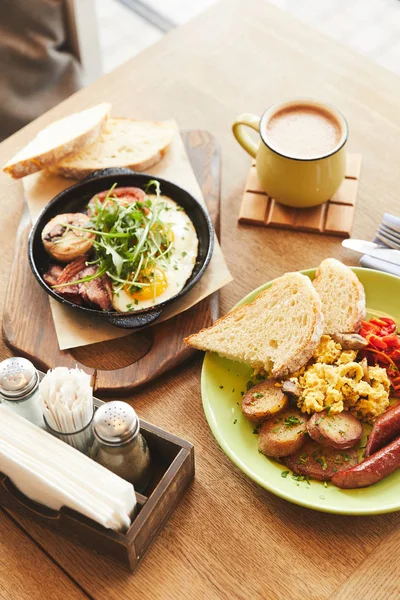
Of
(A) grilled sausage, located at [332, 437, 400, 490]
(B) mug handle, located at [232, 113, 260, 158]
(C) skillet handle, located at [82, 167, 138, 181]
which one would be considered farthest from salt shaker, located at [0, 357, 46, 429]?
(B) mug handle, located at [232, 113, 260, 158]

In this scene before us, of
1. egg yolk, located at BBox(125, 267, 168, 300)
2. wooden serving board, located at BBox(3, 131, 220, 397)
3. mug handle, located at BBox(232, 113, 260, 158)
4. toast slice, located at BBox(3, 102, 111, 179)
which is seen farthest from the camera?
toast slice, located at BBox(3, 102, 111, 179)

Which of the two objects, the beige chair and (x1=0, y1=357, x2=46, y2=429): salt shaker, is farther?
the beige chair

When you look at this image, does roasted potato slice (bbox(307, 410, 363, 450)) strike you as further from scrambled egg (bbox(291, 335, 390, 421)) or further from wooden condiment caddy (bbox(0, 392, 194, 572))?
wooden condiment caddy (bbox(0, 392, 194, 572))

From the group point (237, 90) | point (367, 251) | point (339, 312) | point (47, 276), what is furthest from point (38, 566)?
point (237, 90)

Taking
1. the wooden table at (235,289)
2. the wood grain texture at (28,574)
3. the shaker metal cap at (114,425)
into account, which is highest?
the shaker metal cap at (114,425)

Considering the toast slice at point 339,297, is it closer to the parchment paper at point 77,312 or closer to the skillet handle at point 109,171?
the parchment paper at point 77,312

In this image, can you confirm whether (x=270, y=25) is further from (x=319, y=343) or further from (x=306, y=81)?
(x=319, y=343)

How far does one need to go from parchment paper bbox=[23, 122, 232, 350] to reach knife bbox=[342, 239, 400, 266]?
0.37 m

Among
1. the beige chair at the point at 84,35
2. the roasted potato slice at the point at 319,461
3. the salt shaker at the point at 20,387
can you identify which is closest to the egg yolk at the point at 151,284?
the salt shaker at the point at 20,387

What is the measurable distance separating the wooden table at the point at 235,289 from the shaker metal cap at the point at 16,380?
349 millimetres

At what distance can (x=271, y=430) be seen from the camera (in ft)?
4.81

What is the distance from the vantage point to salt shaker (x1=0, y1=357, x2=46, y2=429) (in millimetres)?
1297

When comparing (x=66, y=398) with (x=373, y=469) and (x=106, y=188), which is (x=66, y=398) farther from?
(x=106, y=188)

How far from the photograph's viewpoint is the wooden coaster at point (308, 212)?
6.49 ft
